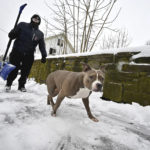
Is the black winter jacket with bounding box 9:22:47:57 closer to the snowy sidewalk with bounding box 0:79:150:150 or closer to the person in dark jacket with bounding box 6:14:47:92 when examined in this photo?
the person in dark jacket with bounding box 6:14:47:92

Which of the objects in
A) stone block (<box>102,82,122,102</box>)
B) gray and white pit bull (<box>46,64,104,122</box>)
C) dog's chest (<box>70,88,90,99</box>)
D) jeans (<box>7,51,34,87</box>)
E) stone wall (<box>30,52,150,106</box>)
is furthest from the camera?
jeans (<box>7,51,34,87</box>)

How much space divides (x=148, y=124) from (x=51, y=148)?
64.3 inches

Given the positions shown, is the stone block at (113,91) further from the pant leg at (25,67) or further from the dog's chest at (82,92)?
the pant leg at (25,67)

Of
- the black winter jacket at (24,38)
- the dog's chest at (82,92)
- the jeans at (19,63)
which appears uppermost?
the black winter jacket at (24,38)

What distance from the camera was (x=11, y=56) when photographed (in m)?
3.51

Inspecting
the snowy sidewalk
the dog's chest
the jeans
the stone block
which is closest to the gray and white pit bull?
the dog's chest

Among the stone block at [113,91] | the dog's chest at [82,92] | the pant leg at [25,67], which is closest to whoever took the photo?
the dog's chest at [82,92]

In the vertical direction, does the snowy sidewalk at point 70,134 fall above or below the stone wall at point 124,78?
below

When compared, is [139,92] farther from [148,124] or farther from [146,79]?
[148,124]

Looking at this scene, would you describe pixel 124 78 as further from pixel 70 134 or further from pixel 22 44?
pixel 22 44

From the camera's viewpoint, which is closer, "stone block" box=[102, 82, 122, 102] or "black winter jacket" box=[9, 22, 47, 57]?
"stone block" box=[102, 82, 122, 102]

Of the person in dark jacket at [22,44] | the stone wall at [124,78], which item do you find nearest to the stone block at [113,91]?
the stone wall at [124,78]

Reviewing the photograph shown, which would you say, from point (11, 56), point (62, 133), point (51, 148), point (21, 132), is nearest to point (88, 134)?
point (62, 133)

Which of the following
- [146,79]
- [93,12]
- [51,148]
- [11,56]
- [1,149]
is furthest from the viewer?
[93,12]
